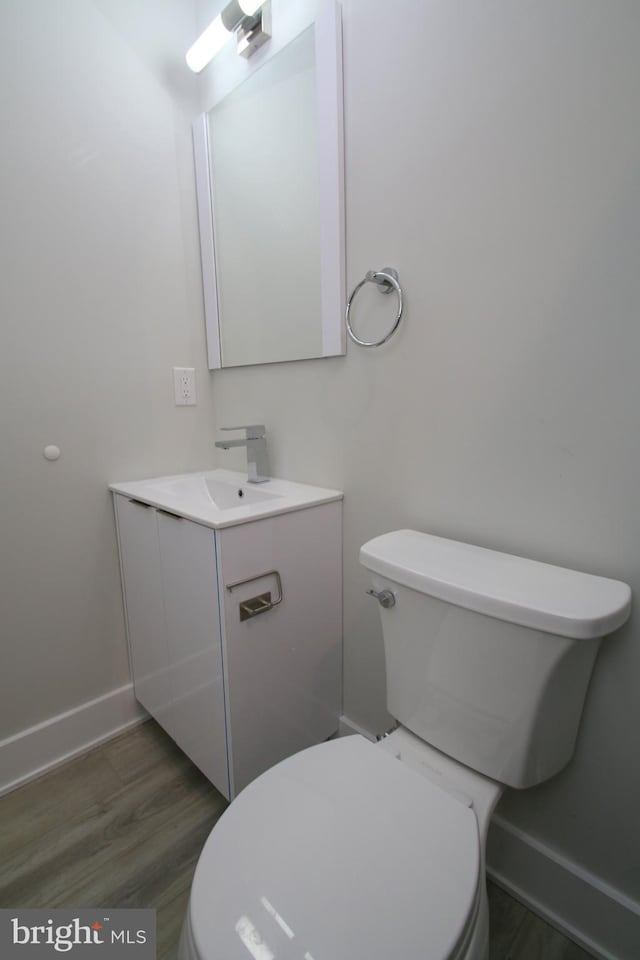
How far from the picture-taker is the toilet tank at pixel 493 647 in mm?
642

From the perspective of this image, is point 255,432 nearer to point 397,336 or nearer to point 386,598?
point 397,336

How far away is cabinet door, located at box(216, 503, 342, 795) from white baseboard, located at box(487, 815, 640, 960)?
52 cm

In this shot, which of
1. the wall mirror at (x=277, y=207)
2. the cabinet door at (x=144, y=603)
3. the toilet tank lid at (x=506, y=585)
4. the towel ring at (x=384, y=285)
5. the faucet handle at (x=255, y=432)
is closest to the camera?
the toilet tank lid at (x=506, y=585)

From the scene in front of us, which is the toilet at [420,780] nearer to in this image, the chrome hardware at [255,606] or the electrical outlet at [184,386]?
the chrome hardware at [255,606]

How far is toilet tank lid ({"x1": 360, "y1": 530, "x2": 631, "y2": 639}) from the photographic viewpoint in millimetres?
614

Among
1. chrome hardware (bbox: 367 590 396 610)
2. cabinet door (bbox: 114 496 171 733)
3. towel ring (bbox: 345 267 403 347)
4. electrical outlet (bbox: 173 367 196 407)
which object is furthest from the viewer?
electrical outlet (bbox: 173 367 196 407)

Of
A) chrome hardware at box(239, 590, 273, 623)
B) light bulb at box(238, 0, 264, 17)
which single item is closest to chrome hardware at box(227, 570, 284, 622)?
chrome hardware at box(239, 590, 273, 623)

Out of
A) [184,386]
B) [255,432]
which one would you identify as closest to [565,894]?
[255,432]

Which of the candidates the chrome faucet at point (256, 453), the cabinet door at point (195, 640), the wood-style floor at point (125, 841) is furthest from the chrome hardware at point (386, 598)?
the wood-style floor at point (125, 841)

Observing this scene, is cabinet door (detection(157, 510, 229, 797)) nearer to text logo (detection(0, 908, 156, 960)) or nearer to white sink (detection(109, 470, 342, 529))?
white sink (detection(109, 470, 342, 529))

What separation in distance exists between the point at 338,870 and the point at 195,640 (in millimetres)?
601

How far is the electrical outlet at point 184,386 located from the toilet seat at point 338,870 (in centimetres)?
118

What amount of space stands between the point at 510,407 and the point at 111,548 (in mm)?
1250

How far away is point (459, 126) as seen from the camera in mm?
841
